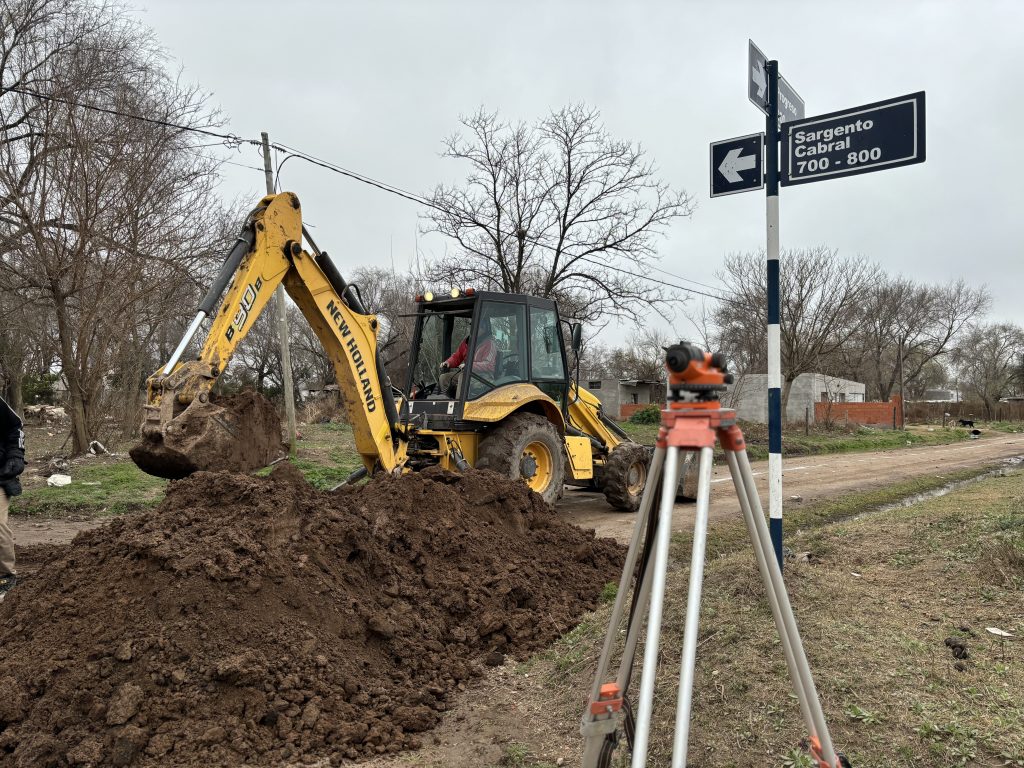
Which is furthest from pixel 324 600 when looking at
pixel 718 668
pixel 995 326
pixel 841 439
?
pixel 995 326

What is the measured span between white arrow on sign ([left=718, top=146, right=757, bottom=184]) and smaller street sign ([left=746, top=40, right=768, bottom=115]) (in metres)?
0.29

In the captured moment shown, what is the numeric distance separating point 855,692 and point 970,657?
79 cm

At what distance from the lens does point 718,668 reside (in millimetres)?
3547

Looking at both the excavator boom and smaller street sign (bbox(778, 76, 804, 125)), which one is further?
the excavator boom

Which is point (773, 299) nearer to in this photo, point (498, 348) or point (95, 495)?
point (498, 348)

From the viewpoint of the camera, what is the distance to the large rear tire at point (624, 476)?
10383 millimetres

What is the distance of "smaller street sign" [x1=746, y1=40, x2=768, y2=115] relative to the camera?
4078 millimetres

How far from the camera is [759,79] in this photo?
4.13m

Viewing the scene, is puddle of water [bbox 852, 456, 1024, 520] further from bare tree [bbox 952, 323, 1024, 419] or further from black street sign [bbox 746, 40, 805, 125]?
bare tree [bbox 952, 323, 1024, 419]

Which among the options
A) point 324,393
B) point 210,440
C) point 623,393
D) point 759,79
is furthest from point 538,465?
point 623,393

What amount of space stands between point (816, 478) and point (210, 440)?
12.4 meters

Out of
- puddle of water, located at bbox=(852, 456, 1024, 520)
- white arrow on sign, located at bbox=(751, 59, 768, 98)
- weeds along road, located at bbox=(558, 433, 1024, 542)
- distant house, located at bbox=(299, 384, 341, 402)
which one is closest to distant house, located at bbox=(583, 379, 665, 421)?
distant house, located at bbox=(299, 384, 341, 402)

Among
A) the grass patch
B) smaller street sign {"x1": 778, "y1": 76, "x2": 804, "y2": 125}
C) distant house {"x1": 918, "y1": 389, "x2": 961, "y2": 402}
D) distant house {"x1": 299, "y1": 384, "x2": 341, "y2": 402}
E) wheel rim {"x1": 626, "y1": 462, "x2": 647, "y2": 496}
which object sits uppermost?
smaller street sign {"x1": 778, "y1": 76, "x2": 804, "y2": 125}

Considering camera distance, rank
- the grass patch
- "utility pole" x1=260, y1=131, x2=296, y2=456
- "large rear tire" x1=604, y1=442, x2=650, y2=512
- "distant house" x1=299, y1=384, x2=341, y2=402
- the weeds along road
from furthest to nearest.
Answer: "distant house" x1=299, y1=384, x2=341, y2=402, "utility pole" x1=260, y1=131, x2=296, y2=456, "large rear tire" x1=604, y1=442, x2=650, y2=512, the weeds along road, the grass patch
